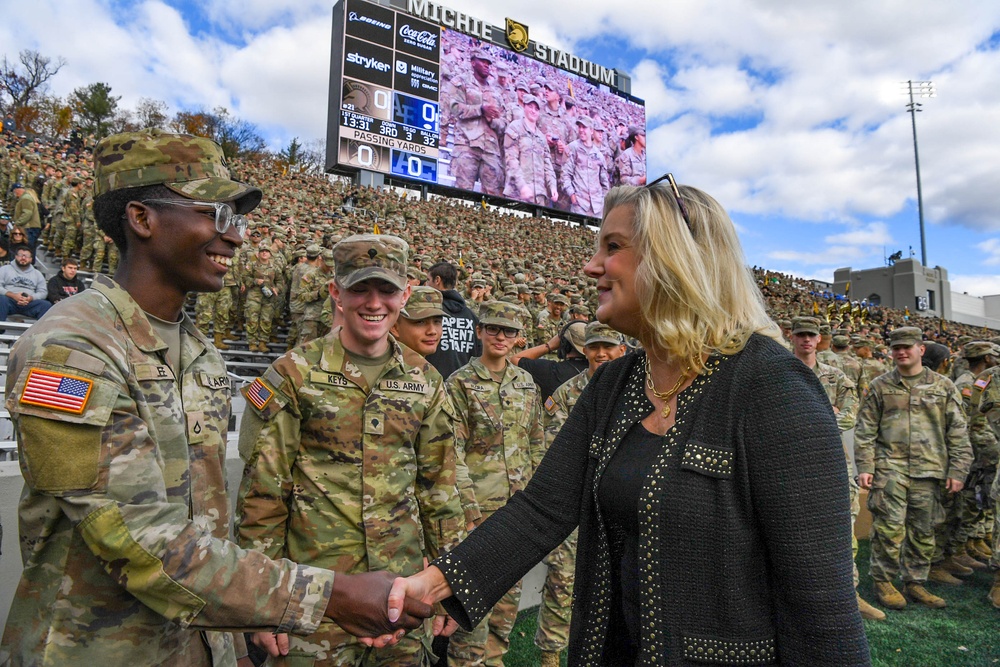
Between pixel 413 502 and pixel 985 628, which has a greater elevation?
pixel 413 502

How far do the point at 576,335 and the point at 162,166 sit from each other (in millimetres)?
4288

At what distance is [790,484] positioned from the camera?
1.44m

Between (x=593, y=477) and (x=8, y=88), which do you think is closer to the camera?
(x=593, y=477)

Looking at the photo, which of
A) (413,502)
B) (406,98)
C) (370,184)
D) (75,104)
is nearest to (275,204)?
(370,184)

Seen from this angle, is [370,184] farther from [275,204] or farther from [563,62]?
[563,62]

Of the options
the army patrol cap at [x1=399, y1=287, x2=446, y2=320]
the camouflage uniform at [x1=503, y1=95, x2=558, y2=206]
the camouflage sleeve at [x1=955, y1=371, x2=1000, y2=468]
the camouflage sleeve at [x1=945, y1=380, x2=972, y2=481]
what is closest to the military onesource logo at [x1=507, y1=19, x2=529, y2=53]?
the camouflage uniform at [x1=503, y1=95, x2=558, y2=206]

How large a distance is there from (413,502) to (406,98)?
1228 inches

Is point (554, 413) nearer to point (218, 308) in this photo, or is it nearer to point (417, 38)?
point (218, 308)

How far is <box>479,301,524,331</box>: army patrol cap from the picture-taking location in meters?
4.49

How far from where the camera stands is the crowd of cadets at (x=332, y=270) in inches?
284

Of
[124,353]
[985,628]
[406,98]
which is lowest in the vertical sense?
[985,628]

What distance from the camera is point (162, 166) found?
6.00 ft

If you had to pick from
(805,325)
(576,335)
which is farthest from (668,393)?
(805,325)

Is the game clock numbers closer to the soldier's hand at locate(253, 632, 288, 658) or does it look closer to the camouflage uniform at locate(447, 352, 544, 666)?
the camouflage uniform at locate(447, 352, 544, 666)
